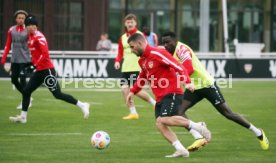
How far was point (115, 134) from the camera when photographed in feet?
48.6

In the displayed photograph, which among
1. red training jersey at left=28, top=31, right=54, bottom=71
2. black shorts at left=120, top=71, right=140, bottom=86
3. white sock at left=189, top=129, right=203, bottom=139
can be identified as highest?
red training jersey at left=28, top=31, right=54, bottom=71

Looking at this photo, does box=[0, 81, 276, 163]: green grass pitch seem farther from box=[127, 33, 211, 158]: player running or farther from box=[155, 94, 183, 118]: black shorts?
box=[155, 94, 183, 118]: black shorts

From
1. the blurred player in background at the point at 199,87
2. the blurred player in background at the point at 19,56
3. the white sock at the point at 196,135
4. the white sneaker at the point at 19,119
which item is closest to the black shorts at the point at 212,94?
the blurred player in background at the point at 199,87

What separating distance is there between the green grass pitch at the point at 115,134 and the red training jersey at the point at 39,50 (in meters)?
Answer: 1.16

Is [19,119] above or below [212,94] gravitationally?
below

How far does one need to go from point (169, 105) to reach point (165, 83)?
14.3 inches

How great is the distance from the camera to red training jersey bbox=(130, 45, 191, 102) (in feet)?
38.3

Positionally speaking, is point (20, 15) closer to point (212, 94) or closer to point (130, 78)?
point (130, 78)

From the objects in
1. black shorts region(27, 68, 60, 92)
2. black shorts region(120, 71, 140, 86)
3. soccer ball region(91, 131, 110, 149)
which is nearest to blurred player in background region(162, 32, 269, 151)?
soccer ball region(91, 131, 110, 149)

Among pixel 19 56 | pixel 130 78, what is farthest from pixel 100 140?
pixel 19 56

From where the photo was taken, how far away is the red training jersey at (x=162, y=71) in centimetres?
1166

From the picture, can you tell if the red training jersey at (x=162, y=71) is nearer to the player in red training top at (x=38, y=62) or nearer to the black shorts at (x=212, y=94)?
the black shorts at (x=212, y=94)

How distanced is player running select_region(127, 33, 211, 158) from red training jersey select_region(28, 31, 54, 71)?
4.42m

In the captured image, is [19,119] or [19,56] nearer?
[19,119]
